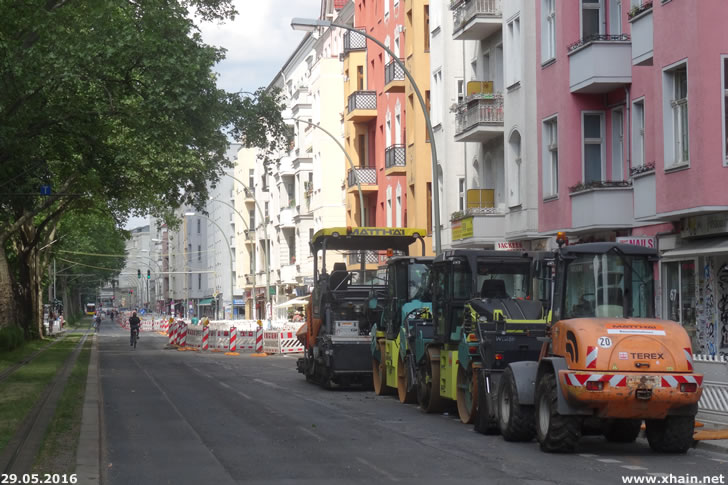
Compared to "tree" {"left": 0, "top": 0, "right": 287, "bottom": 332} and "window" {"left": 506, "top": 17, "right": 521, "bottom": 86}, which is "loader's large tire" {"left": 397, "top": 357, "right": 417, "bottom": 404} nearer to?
"tree" {"left": 0, "top": 0, "right": 287, "bottom": 332}

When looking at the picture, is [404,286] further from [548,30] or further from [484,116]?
[484,116]

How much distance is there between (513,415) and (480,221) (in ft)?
67.5

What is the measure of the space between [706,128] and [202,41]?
1306cm

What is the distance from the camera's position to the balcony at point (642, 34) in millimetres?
23953

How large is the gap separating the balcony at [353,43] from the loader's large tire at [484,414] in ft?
149

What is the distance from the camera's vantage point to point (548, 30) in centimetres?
3086

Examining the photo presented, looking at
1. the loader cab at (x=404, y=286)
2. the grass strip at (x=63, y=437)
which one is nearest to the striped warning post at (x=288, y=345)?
→ the grass strip at (x=63, y=437)

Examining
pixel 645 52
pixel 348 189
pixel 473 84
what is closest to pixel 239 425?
pixel 645 52

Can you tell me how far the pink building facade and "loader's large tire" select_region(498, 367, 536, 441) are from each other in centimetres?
498

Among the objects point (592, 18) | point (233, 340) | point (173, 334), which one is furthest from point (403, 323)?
point (173, 334)

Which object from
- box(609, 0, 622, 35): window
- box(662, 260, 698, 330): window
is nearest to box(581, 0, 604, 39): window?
box(609, 0, 622, 35): window

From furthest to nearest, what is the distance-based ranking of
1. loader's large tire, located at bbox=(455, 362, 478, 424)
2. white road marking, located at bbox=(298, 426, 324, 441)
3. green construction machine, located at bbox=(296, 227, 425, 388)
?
Answer: 1. green construction machine, located at bbox=(296, 227, 425, 388)
2. loader's large tire, located at bbox=(455, 362, 478, 424)
3. white road marking, located at bbox=(298, 426, 324, 441)

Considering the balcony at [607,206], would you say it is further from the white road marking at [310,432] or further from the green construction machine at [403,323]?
the white road marking at [310,432]

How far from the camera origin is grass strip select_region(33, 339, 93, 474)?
42.0 feet
